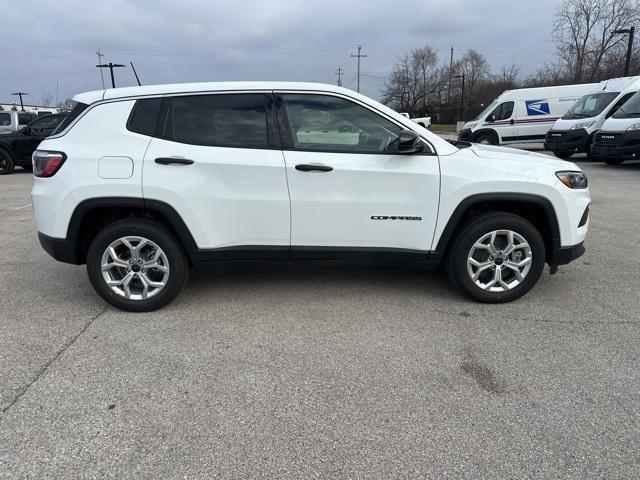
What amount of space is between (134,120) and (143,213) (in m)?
0.74

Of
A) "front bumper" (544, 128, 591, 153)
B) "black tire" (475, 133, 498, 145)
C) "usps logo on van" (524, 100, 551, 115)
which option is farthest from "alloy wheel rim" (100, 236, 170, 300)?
"usps logo on van" (524, 100, 551, 115)

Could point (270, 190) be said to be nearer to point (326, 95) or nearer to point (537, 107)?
point (326, 95)

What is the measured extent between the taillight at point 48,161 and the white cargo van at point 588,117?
1525cm

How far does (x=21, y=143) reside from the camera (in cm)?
1413

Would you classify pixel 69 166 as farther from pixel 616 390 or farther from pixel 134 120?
pixel 616 390

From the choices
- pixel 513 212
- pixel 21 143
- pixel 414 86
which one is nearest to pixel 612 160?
pixel 513 212

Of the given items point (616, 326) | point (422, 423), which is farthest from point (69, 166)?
point (616, 326)

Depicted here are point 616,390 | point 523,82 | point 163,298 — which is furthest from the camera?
point 523,82

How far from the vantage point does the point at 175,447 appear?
2.31 meters

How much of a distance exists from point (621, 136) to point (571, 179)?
1080 centimetres

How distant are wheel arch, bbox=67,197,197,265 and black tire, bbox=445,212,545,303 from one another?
2143mm

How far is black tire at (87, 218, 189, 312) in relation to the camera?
3.68 metres

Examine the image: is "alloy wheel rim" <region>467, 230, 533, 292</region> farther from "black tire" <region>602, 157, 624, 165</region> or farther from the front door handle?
"black tire" <region>602, 157, 624, 165</region>

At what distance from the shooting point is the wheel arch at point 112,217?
3.61 meters
